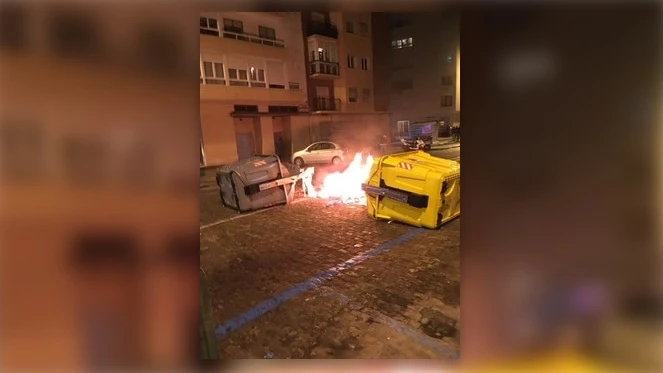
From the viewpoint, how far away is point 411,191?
1256 mm

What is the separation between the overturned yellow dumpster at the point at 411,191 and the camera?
3.90ft

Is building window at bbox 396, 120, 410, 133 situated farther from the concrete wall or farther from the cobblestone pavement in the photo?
the cobblestone pavement

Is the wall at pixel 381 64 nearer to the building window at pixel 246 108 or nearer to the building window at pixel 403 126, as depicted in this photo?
the building window at pixel 403 126

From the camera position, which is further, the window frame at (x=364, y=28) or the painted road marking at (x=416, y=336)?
the window frame at (x=364, y=28)

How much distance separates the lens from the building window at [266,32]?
1.15 meters

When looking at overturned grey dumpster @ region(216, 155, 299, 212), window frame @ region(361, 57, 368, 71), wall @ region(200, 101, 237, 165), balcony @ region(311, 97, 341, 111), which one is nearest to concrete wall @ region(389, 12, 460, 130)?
window frame @ region(361, 57, 368, 71)

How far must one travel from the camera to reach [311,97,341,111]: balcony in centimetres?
121

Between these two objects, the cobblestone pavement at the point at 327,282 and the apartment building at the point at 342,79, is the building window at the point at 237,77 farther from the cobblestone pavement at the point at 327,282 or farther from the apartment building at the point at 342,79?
the cobblestone pavement at the point at 327,282

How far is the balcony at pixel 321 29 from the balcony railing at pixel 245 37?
12 cm

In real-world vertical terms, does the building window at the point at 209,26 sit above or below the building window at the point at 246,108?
above

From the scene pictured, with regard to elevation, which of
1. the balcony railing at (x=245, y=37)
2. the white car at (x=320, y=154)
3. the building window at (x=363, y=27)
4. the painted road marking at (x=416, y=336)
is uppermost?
the building window at (x=363, y=27)
